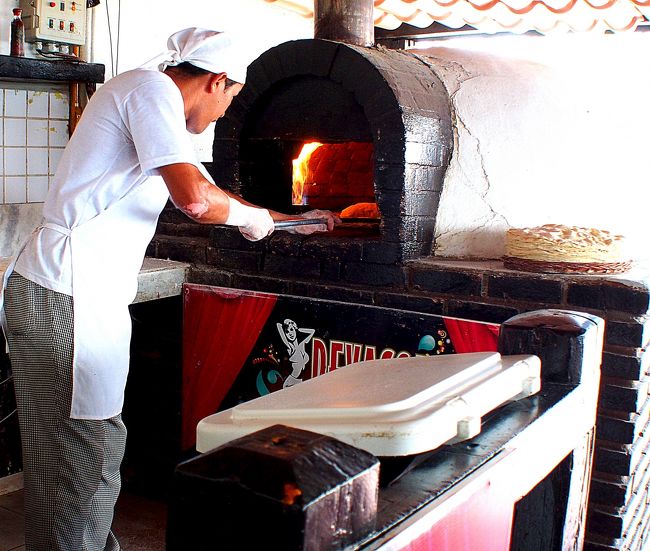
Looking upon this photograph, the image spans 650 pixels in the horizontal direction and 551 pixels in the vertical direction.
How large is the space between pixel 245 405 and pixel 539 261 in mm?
1805

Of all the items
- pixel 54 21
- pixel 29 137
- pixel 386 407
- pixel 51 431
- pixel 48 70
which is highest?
pixel 54 21

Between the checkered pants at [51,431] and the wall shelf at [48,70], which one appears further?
the wall shelf at [48,70]

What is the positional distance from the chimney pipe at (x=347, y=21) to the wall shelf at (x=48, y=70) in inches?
48.2

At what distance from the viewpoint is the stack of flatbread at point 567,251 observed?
283 cm

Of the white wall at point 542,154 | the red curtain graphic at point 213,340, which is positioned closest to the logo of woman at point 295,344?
the red curtain graphic at point 213,340

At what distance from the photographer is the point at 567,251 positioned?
9.29 feet

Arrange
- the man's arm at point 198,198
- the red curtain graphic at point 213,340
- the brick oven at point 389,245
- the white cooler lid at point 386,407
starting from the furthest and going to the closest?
1. the red curtain graphic at point 213,340
2. the brick oven at point 389,245
3. the man's arm at point 198,198
4. the white cooler lid at point 386,407

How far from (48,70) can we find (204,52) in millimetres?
1646

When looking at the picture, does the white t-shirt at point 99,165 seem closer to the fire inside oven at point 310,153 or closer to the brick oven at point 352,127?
the brick oven at point 352,127

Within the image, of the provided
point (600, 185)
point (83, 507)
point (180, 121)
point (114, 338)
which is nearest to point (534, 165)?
point (600, 185)

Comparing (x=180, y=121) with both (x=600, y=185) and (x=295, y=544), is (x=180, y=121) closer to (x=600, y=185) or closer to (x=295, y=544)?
(x=295, y=544)

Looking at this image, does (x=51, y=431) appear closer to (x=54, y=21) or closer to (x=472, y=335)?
(x=472, y=335)

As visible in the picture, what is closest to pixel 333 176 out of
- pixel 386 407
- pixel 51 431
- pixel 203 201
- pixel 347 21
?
pixel 347 21

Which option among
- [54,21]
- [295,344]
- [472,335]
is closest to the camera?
[472,335]
